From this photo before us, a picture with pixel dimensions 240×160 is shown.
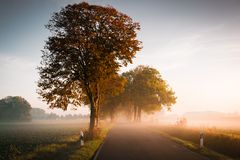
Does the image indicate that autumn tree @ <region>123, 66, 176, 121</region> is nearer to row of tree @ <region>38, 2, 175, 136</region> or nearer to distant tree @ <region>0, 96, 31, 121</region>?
row of tree @ <region>38, 2, 175, 136</region>

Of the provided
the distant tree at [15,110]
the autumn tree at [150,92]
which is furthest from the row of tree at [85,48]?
the distant tree at [15,110]

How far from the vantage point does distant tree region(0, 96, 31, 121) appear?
119625 millimetres

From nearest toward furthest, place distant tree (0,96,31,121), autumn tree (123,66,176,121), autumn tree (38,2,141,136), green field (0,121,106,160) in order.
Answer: green field (0,121,106,160), autumn tree (38,2,141,136), autumn tree (123,66,176,121), distant tree (0,96,31,121)

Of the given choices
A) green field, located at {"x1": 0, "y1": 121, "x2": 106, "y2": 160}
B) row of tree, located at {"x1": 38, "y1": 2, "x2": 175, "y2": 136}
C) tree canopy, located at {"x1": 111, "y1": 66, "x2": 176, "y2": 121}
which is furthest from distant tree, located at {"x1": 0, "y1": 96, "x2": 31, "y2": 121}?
row of tree, located at {"x1": 38, "y1": 2, "x2": 175, "y2": 136}

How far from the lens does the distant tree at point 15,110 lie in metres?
120

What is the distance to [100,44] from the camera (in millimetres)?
25047

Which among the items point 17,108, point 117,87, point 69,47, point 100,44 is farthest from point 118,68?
point 17,108

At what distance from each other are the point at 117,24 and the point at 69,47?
17.0 feet

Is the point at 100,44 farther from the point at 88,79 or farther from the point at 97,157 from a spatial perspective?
the point at 97,157

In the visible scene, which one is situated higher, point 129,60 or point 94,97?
point 129,60

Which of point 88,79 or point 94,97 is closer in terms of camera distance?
point 88,79

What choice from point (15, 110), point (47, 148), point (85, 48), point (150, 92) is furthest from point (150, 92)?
point (15, 110)

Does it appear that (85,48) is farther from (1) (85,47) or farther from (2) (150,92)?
(2) (150,92)

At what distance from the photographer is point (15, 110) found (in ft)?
403
